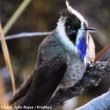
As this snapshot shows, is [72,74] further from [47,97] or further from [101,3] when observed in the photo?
[101,3]

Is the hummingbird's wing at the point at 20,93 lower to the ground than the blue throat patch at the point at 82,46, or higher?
lower

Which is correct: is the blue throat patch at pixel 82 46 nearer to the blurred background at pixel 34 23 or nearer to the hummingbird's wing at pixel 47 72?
the hummingbird's wing at pixel 47 72

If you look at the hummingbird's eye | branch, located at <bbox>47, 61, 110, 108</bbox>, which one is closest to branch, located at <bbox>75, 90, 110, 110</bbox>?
branch, located at <bbox>47, 61, 110, 108</bbox>

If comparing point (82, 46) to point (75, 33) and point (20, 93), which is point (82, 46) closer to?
point (75, 33)

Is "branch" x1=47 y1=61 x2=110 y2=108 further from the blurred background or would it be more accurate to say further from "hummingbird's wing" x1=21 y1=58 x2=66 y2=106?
the blurred background

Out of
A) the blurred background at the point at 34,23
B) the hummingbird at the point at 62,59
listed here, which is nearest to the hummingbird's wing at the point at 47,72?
the hummingbird at the point at 62,59

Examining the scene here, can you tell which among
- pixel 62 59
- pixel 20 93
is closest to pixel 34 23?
pixel 62 59

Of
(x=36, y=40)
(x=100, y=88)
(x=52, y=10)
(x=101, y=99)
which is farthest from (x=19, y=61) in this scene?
(x=101, y=99)
